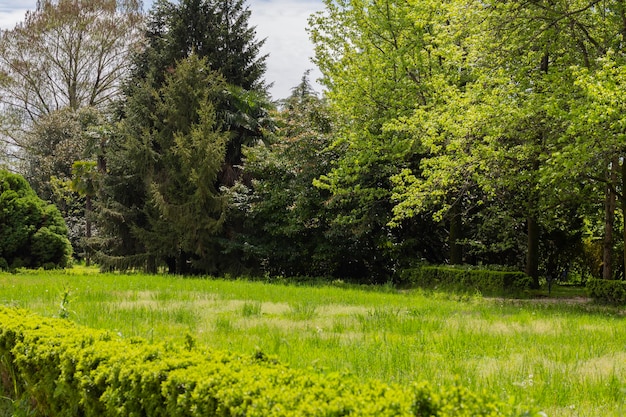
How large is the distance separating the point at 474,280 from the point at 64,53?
107 feet

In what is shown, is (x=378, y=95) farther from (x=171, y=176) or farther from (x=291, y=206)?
(x=171, y=176)

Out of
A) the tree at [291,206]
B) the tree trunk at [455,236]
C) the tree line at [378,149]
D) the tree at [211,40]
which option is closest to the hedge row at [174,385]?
the tree line at [378,149]

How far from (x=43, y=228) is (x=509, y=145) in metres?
17.5

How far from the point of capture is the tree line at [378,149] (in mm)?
12758

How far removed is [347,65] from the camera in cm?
1984

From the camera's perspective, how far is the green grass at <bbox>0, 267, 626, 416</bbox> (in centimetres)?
475

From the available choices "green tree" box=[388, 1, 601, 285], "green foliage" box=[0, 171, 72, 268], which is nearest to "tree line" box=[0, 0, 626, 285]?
"green tree" box=[388, 1, 601, 285]

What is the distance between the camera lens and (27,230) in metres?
20.8

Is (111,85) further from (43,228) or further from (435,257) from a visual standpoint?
(435,257)

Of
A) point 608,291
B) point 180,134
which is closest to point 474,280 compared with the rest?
point 608,291

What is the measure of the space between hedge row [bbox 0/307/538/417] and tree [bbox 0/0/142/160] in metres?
32.9

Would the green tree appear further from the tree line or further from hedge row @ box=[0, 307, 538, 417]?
hedge row @ box=[0, 307, 538, 417]

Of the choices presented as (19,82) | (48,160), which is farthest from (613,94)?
(19,82)

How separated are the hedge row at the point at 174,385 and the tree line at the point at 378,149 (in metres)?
8.36
